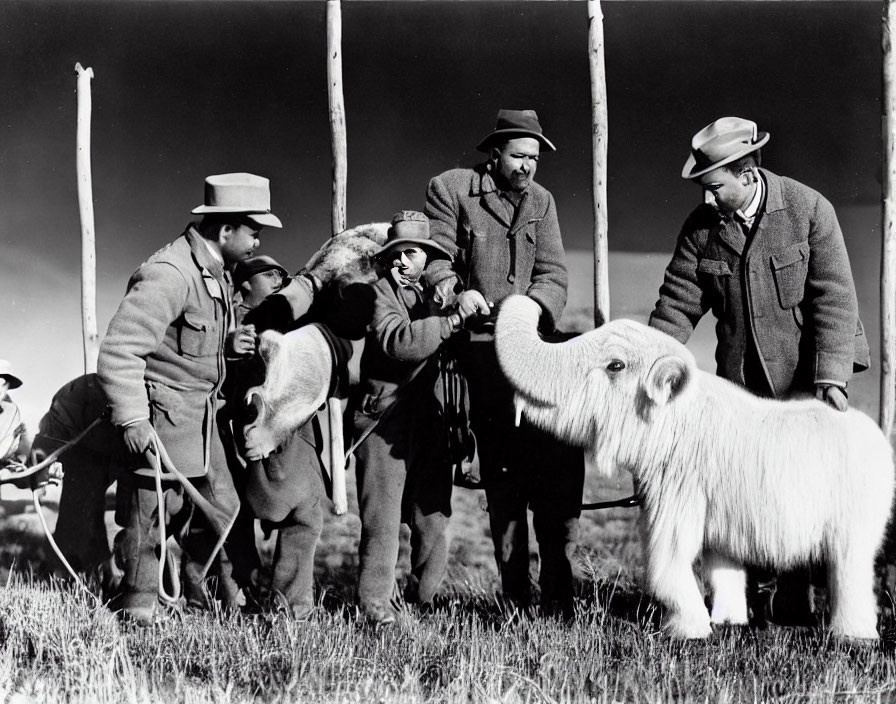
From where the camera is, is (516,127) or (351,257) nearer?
(351,257)

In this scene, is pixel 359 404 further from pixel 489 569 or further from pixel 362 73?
pixel 362 73

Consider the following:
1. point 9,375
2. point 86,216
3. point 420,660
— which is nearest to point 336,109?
point 86,216

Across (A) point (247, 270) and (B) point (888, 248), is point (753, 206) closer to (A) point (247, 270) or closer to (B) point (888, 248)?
(A) point (247, 270)

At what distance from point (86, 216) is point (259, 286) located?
325 cm

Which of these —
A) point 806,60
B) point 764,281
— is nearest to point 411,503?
point 764,281

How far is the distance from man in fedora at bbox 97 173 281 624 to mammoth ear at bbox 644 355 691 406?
1802 millimetres

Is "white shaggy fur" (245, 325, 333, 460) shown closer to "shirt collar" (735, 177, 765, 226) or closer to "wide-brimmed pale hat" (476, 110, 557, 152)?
"wide-brimmed pale hat" (476, 110, 557, 152)

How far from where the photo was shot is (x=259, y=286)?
4.84 m

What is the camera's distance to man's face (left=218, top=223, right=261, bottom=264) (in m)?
4.46

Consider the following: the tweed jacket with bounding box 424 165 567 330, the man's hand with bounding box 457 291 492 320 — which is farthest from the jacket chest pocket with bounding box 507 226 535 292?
the man's hand with bounding box 457 291 492 320

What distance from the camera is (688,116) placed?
7.37m

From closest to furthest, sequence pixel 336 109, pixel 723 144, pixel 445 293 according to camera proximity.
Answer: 1. pixel 723 144
2. pixel 445 293
3. pixel 336 109

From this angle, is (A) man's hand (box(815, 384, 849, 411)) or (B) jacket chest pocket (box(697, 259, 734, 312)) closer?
(A) man's hand (box(815, 384, 849, 411))

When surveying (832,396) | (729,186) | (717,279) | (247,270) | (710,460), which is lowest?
(710,460)
